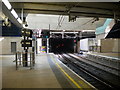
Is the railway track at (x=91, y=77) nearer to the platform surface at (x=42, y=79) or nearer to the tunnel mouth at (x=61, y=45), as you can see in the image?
the platform surface at (x=42, y=79)

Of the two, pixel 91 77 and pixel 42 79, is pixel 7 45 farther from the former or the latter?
pixel 42 79

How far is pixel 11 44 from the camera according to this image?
23.3 m

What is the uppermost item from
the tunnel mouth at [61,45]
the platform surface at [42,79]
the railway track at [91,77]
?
the tunnel mouth at [61,45]

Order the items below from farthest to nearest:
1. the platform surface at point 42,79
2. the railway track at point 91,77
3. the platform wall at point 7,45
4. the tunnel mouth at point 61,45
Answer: the tunnel mouth at point 61,45
the platform wall at point 7,45
the railway track at point 91,77
the platform surface at point 42,79

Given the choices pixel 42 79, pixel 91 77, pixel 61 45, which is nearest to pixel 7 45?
pixel 61 45

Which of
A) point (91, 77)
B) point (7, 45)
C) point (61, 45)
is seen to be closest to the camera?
point (91, 77)

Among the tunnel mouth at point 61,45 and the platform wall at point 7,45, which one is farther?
the tunnel mouth at point 61,45

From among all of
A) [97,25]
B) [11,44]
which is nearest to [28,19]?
[11,44]

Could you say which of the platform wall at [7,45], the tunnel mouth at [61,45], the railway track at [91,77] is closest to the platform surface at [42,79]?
the railway track at [91,77]

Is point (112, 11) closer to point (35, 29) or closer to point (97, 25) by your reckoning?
point (97, 25)

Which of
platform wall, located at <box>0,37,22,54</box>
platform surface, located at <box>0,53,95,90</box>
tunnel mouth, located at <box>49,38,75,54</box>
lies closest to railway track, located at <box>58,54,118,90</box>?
platform surface, located at <box>0,53,95,90</box>

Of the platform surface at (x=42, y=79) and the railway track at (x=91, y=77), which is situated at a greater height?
the platform surface at (x=42, y=79)

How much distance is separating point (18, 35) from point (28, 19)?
3.70 meters

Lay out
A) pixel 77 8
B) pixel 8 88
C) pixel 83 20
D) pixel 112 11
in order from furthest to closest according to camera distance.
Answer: pixel 83 20, pixel 112 11, pixel 77 8, pixel 8 88
